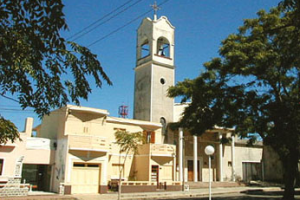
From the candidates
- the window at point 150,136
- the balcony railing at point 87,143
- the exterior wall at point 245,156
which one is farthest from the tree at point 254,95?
the exterior wall at point 245,156

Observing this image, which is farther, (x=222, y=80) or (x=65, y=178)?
(x=65, y=178)

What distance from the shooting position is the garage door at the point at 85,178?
24.8 m

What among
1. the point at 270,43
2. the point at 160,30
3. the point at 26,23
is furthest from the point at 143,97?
the point at 26,23

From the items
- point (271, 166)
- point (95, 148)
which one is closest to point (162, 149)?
point (95, 148)

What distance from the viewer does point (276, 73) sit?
53.8 ft

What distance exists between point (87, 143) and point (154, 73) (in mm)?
11616

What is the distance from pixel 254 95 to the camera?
17.3 m

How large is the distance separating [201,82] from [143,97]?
52.2 feet

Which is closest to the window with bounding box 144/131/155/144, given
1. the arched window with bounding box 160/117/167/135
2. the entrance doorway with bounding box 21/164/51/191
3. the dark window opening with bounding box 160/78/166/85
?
the arched window with bounding box 160/117/167/135

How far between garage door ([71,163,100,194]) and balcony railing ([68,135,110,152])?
4.60 ft

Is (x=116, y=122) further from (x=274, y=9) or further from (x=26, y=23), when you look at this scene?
(x=26, y=23)

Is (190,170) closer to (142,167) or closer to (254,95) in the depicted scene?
(142,167)

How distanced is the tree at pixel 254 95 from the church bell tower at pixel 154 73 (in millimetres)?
14127

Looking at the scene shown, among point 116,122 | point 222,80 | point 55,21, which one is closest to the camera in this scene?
point 55,21
